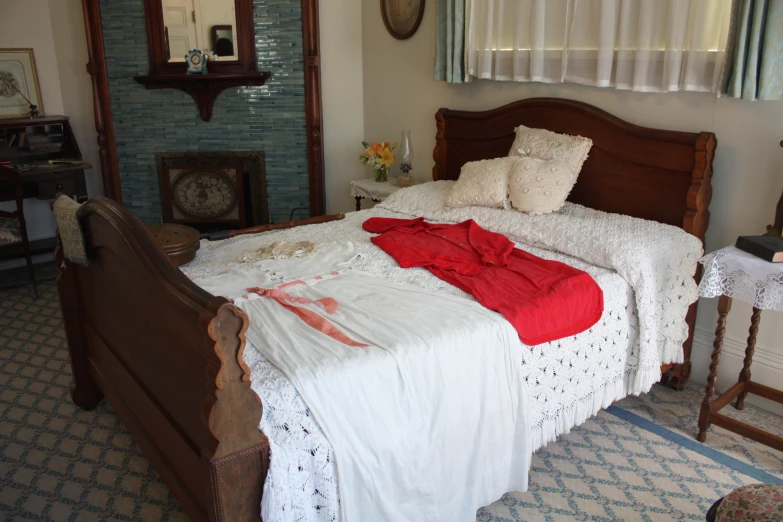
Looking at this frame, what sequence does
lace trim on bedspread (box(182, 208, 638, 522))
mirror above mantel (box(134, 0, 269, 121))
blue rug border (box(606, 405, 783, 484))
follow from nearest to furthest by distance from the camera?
lace trim on bedspread (box(182, 208, 638, 522))
blue rug border (box(606, 405, 783, 484))
mirror above mantel (box(134, 0, 269, 121))

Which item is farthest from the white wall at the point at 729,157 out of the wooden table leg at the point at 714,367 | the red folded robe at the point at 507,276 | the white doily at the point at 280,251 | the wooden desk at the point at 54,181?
the wooden desk at the point at 54,181

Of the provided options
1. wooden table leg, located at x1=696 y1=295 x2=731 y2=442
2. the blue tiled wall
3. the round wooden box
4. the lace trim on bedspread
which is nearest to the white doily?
the lace trim on bedspread

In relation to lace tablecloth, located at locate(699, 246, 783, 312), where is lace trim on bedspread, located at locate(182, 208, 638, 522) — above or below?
below

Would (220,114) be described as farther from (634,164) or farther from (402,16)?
(634,164)

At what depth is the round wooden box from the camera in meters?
2.55

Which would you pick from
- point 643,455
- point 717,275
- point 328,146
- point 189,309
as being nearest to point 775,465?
point 643,455

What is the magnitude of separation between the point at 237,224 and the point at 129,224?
9.94ft

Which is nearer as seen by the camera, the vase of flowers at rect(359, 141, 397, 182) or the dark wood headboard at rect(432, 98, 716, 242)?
the dark wood headboard at rect(432, 98, 716, 242)

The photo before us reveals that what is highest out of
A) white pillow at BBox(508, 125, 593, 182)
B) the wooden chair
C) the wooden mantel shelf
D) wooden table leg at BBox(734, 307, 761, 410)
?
the wooden mantel shelf

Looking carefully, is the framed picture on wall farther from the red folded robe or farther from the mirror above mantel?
the red folded robe

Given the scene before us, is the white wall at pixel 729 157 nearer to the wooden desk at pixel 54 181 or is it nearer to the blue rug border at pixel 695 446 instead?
the blue rug border at pixel 695 446

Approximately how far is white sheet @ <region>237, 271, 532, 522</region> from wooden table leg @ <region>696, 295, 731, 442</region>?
90cm

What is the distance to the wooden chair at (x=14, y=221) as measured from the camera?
368 centimetres

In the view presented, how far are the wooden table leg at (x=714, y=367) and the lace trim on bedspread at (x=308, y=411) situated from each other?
0.31 meters
